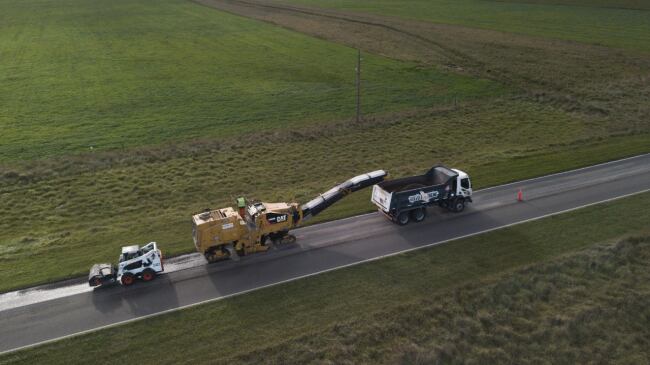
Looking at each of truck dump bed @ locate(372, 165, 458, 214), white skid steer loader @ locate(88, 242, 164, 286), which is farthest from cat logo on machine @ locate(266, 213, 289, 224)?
truck dump bed @ locate(372, 165, 458, 214)

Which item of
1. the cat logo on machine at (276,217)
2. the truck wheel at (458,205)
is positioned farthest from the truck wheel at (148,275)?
the truck wheel at (458,205)

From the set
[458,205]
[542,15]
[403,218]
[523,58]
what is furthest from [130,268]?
[542,15]

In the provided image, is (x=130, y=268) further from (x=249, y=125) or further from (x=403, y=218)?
(x=249, y=125)

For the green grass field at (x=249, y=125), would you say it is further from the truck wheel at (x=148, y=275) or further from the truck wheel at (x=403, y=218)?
the truck wheel at (x=403, y=218)

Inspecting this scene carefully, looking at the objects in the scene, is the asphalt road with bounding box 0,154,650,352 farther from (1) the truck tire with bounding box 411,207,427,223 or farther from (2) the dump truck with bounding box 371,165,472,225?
(2) the dump truck with bounding box 371,165,472,225

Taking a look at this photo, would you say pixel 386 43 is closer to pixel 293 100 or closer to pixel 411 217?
pixel 293 100

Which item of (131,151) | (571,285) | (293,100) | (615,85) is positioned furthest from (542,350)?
(615,85)
